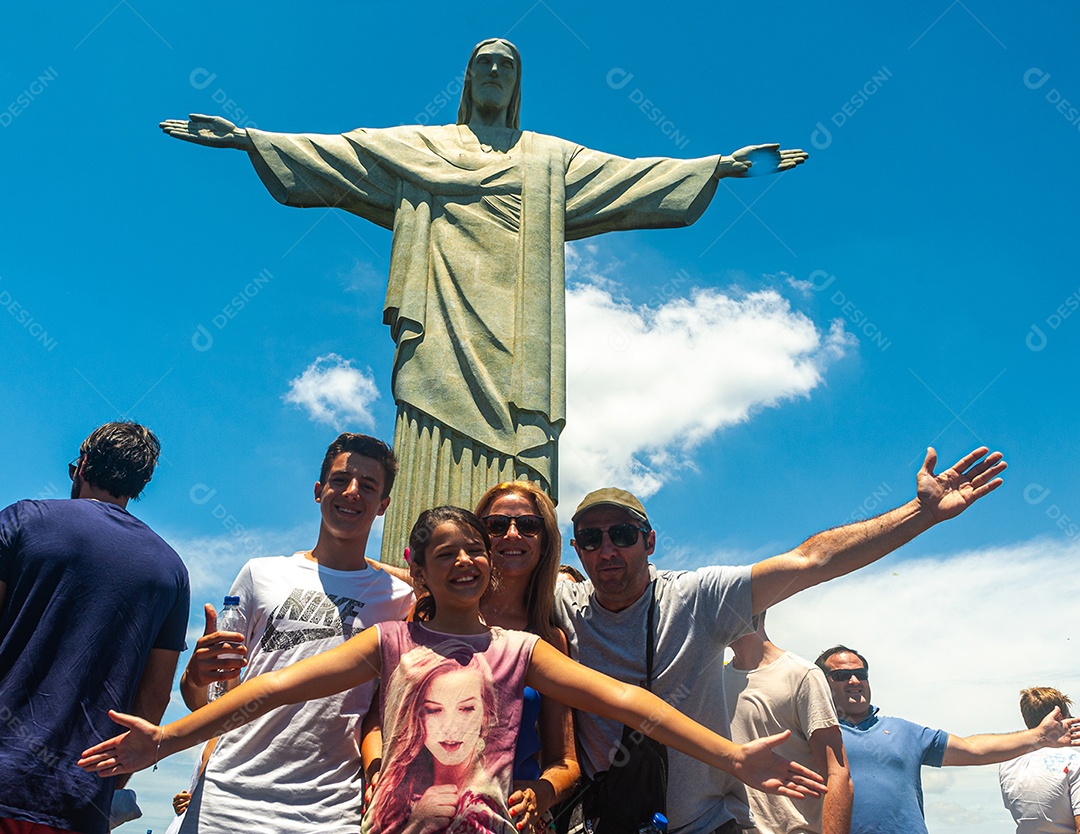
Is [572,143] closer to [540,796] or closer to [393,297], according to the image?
[393,297]

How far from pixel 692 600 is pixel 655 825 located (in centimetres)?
81

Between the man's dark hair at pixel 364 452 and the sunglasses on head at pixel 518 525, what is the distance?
19.1 inches

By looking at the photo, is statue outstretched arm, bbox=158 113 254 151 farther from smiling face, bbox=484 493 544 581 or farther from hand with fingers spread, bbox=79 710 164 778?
hand with fingers spread, bbox=79 710 164 778

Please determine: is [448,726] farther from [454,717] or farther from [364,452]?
[364,452]

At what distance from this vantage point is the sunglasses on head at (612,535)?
370 cm

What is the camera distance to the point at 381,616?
145 inches

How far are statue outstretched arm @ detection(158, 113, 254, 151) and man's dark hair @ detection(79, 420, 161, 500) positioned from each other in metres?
4.62

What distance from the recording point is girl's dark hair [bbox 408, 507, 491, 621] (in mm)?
3318

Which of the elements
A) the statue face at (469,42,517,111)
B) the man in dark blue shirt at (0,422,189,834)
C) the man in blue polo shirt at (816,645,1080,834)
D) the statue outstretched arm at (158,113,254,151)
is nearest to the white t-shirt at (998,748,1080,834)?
the man in blue polo shirt at (816,645,1080,834)

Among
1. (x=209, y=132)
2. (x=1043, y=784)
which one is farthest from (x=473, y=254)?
(x=1043, y=784)

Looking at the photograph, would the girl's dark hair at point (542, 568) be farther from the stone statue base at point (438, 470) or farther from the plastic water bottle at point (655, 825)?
the stone statue base at point (438, 470)

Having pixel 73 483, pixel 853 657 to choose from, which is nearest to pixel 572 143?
pixel 853 657

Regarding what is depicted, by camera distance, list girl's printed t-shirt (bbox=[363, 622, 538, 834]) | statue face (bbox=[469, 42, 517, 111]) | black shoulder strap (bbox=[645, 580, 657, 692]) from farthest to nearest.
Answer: statue face (bbox=[469, 42, 517, 111])
black shoulder strap (bbox=[645, 580, 657, 692])
girl's printed t-shirt (bbox=[363, 622, 538, 834])

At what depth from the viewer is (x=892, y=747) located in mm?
4844
